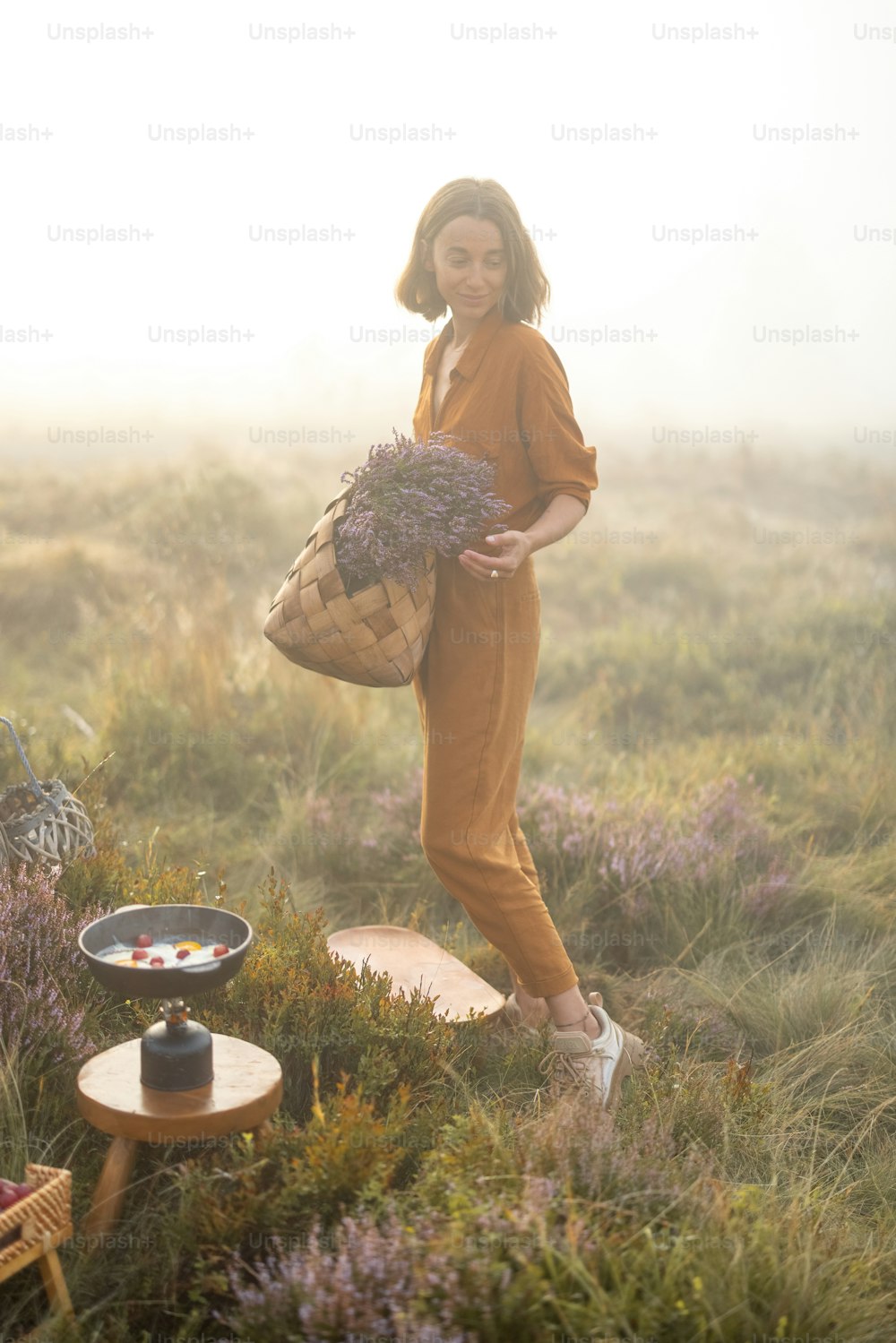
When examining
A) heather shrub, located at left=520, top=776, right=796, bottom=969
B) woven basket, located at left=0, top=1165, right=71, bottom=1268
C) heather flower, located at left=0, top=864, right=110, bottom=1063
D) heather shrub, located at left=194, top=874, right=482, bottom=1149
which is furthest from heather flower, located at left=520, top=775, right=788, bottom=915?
woven basket, located at left=0, top=1165, right=71, bottom=1268

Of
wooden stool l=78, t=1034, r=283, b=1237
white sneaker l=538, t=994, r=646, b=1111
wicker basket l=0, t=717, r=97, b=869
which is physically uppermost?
wicker basket l=0, t=717, r=97, b=869

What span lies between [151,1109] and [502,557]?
1.56 m

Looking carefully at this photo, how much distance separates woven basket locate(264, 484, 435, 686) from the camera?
3039mm

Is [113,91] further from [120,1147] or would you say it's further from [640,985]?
[120,1147]

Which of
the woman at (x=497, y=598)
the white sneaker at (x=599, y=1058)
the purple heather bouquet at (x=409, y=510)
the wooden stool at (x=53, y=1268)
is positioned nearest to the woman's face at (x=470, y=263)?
the woman at (x=497, y=598)

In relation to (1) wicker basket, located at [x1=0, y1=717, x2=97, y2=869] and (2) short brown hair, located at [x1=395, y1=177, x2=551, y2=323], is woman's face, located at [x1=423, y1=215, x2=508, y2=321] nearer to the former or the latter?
(2) short brown hair, located at [x1=395, y1=177, x2=551, y2=323]

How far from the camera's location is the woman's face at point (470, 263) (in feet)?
10.6

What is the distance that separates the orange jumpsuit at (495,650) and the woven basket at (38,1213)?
1.33m

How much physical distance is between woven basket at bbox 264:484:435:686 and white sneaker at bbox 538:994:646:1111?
117cm

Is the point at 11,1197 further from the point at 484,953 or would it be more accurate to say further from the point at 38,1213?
the point at 484,953

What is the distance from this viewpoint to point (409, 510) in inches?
119

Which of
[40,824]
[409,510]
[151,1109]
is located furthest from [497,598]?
[40,824]

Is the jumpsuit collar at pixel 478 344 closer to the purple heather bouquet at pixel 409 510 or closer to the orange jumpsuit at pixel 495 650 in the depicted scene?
the orange jumpsuit at pixel 495 650

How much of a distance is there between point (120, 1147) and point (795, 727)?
4770 millimetres
